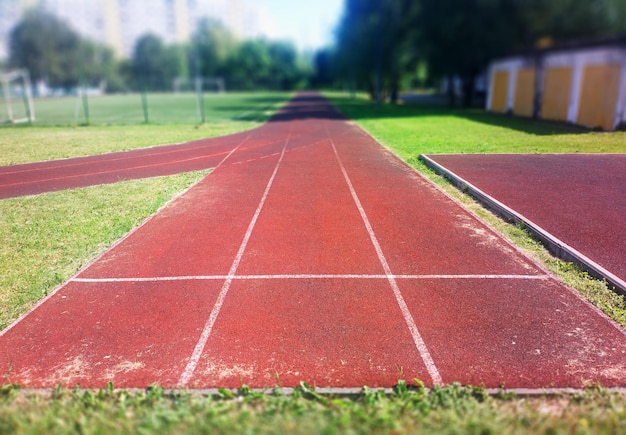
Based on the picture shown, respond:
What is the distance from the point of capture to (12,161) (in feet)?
48.2

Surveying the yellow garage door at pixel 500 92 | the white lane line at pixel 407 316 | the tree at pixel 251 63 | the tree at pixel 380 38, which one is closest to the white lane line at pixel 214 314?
the white lane line at pixel 407 316

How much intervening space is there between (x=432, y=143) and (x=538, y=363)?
13.9 m

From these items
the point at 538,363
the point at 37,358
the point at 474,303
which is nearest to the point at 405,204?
the point at 474,303

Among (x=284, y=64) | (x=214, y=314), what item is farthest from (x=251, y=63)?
(x=214, y=314)

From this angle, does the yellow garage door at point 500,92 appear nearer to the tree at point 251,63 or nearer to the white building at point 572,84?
the white building at point 572,84

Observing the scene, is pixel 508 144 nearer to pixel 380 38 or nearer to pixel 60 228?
pixel 60 228

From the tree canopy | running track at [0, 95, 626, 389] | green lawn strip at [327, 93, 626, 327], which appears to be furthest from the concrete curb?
the tree canopy

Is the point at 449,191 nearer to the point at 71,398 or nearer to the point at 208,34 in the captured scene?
the point at 71,398

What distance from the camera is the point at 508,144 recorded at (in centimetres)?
1680

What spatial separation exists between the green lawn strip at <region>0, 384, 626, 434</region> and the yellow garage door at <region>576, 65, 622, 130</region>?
20032mm

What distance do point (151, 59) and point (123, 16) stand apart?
1251 inches

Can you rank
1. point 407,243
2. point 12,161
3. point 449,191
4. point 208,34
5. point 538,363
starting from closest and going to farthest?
point 538,363 < point 407,243 < point 449,191 < point 12,161 < point 208,34

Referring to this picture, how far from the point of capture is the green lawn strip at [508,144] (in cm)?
585

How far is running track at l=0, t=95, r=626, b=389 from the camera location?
4.23 m
